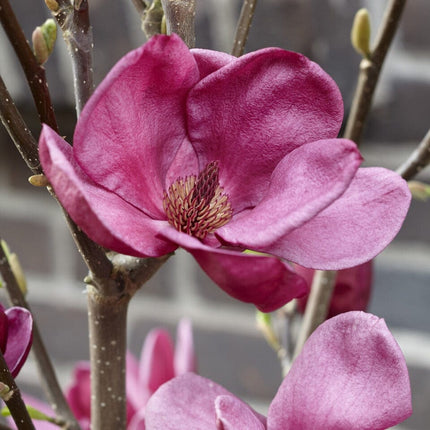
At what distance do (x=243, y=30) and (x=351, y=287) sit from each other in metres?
0.13

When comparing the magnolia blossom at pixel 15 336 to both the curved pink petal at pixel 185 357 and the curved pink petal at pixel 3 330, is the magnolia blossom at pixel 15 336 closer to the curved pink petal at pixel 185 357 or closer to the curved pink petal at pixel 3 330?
the curved pink petal at pixel 3 330

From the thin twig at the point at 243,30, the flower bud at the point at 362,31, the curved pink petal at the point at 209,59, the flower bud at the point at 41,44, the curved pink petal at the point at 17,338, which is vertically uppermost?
the curved pink petal at the point at 209,59

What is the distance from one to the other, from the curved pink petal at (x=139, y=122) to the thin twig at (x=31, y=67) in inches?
1.1

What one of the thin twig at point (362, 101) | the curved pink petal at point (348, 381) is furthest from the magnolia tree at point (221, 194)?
the thin twig at point (362, 101)

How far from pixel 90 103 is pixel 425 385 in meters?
0.65

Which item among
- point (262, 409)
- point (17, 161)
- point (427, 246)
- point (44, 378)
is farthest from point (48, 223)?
point (44, 378)

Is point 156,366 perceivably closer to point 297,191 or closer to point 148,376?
point 148,376

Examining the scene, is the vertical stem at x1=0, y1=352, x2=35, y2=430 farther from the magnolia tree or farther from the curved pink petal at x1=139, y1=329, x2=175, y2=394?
the curved pink petal at x1=139, y1=329, x2=175, y2=394

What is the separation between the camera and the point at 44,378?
0.98ft

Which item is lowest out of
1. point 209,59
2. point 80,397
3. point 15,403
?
point 80,397

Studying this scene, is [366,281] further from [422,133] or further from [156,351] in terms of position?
[422,133]

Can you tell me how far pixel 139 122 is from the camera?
18 cm

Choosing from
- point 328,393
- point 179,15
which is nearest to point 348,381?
point 328,393

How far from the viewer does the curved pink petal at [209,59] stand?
0.19 metres
